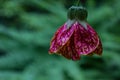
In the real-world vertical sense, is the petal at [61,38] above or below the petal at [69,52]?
above

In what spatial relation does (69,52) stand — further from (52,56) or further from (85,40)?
(52,56)

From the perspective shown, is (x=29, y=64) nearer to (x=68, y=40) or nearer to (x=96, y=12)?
(x=96, y=12)

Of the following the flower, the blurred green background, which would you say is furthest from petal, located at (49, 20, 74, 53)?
the blurred green background

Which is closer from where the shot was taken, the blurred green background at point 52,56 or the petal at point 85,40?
the petal at point 85,40

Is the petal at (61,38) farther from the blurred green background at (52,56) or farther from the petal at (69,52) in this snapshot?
the blurred green background at (52,56)

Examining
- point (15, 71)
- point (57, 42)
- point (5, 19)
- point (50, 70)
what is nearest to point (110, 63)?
point (50, 70)

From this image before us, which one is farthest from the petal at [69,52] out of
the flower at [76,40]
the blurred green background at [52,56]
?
the blurred green background at [52,56]
